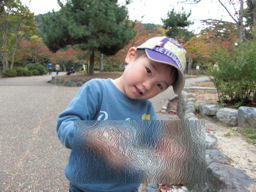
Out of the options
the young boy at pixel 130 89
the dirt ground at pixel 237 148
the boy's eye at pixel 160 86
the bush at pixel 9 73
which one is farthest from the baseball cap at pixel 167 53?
the bush at pixel 9 73

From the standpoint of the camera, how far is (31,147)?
312cm

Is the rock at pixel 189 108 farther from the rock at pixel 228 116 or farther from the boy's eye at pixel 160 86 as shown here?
the boy's eye at pixel 160 86

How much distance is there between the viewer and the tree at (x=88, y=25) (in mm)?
10828

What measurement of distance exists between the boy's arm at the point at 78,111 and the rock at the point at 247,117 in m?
3.33

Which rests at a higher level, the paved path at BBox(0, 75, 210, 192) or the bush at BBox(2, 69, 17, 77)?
the bush at BBox(2, 69, 17, 77)

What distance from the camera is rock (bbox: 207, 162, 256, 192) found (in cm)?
143

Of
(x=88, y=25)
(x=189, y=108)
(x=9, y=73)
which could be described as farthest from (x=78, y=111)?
(x=9, y=73)

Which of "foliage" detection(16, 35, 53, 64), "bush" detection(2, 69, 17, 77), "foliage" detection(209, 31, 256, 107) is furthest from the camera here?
"foliage" detection(16, 35, 53, 64)

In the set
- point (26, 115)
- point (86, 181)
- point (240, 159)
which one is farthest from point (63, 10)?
point (86, 181)

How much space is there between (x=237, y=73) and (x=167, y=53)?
4122 mm

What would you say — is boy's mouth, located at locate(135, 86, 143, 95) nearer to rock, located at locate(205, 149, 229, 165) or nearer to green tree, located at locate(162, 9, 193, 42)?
rock, located at locate(205, 149, 229, 165)

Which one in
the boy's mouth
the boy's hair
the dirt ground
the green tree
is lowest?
the dirt ground

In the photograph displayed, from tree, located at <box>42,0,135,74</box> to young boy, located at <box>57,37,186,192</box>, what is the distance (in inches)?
412

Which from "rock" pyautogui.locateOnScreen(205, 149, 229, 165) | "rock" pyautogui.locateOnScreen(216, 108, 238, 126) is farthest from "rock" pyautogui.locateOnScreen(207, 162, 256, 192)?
"rock" pyautogui.locateOnScreen(216, 108, 238, 126)
